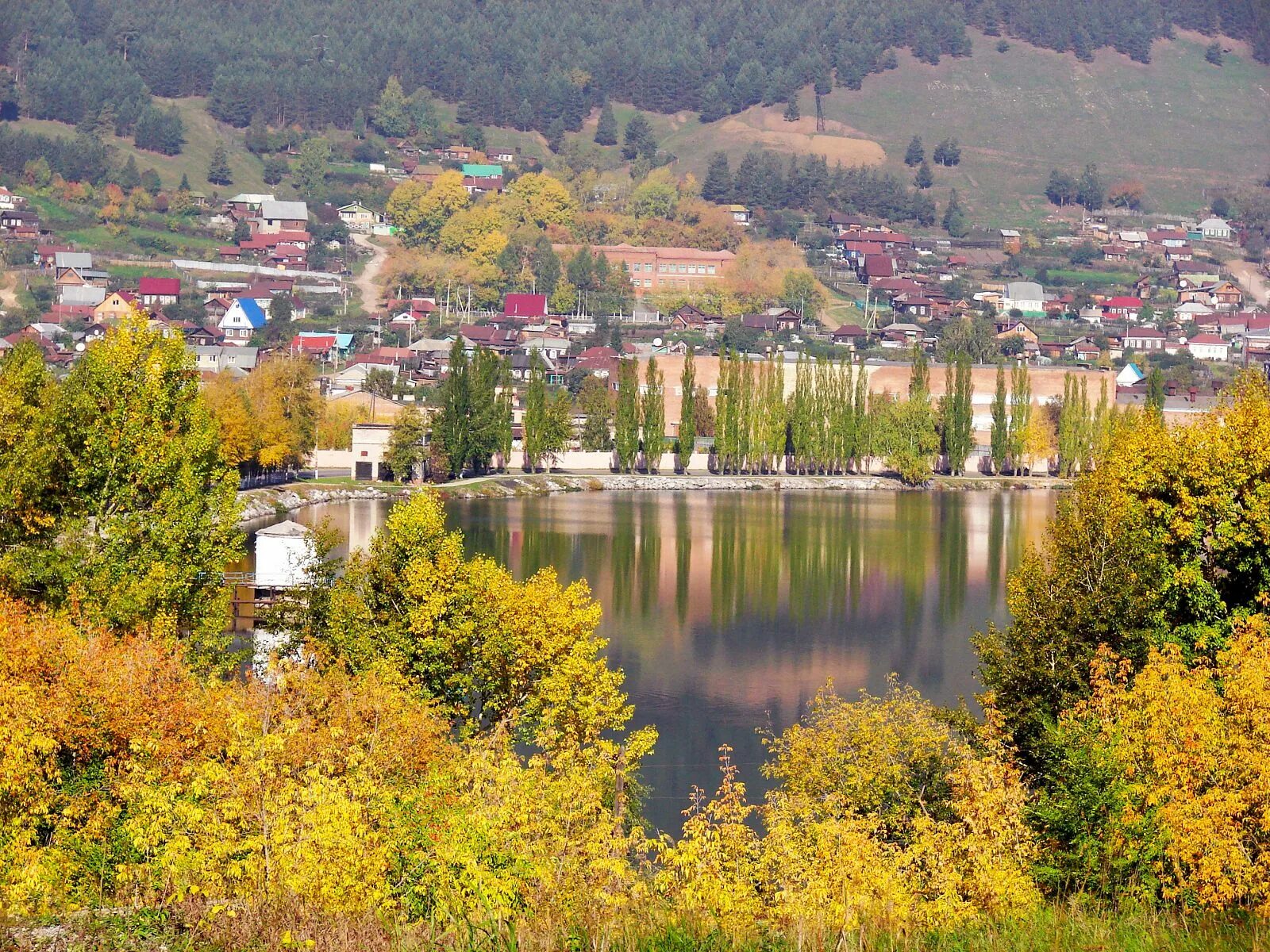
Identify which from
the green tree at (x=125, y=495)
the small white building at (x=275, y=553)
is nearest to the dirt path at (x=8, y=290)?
the small white building at (x=275, y=553)

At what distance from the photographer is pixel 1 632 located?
12.7 meters

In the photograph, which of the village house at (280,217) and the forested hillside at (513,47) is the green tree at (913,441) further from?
the forested hillside at (513,47)

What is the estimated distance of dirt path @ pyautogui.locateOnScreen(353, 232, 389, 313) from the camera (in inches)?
3572

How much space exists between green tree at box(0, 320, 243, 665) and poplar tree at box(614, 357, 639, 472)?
37.5m

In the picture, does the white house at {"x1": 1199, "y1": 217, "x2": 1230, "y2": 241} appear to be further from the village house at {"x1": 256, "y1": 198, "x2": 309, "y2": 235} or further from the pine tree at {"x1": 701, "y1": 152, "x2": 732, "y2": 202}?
the village house at {"x1": 256, "y1": 198, "x2": 309, "y2": 235}

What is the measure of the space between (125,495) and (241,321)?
6471cm

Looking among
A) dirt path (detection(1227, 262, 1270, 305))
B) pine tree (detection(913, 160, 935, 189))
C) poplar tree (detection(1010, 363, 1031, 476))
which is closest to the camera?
poplar tree (detection(1010, 363, 1031, 476))

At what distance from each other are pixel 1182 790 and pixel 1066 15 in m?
162

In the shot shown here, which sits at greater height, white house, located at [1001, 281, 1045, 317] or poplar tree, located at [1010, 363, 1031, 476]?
white house, located at [1001, 281, 1045, 317]

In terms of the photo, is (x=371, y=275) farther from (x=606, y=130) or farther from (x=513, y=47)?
(x=513, y=47)

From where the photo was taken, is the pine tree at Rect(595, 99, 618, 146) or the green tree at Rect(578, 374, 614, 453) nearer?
the green tree at Rect(578, 374, 614, 453)

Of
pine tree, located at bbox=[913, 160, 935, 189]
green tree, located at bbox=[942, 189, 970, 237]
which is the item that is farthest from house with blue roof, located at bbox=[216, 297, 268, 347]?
pine tree, located at bbox=[913, 160, 935, 189]

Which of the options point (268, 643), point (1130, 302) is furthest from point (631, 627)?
point (1130, 302)

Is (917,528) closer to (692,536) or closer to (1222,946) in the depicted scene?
(692,536)
